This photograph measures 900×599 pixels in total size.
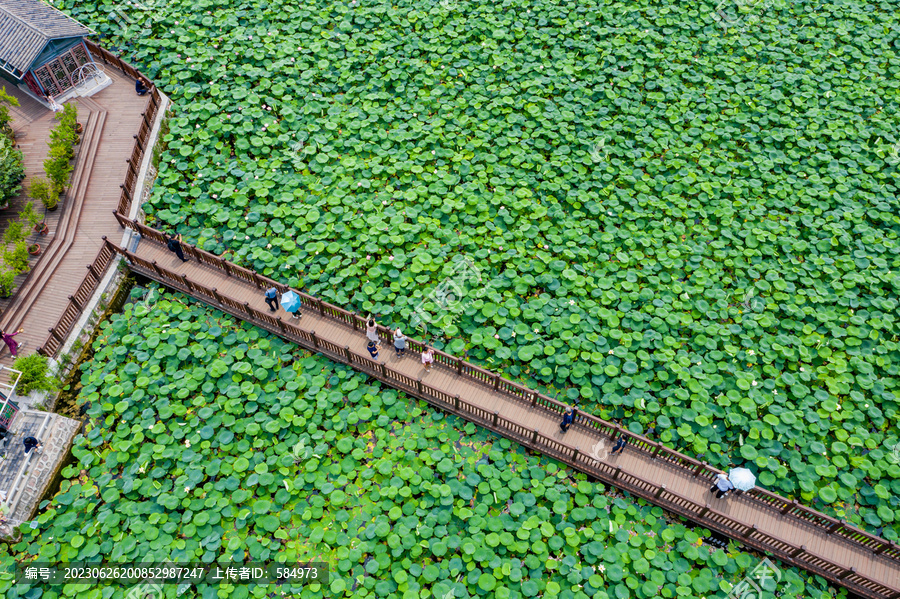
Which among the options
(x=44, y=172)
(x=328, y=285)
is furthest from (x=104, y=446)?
(x=44, y=172)

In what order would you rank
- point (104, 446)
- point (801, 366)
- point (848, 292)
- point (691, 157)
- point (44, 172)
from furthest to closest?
point (691, 157), point (44, 172), point (848, 292), point (801, 366), point (104, 446)

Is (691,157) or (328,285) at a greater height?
(691,157)

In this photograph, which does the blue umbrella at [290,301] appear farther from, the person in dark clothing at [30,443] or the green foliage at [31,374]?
the person in dark clothing at [30,443]

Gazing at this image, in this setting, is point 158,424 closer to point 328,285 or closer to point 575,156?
point 328,285

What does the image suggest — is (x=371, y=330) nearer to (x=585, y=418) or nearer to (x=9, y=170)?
(x=585, y=418)

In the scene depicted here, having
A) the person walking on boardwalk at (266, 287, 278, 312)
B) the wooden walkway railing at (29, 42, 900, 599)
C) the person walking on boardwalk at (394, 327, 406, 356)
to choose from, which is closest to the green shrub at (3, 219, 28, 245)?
the wooden walkway railing at (29, 42, 900, 599)

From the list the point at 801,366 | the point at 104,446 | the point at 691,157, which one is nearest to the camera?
the point at 104,446

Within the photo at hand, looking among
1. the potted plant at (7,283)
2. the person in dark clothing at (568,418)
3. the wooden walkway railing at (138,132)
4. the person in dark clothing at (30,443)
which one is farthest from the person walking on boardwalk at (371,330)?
the potted plant at (7,283)
